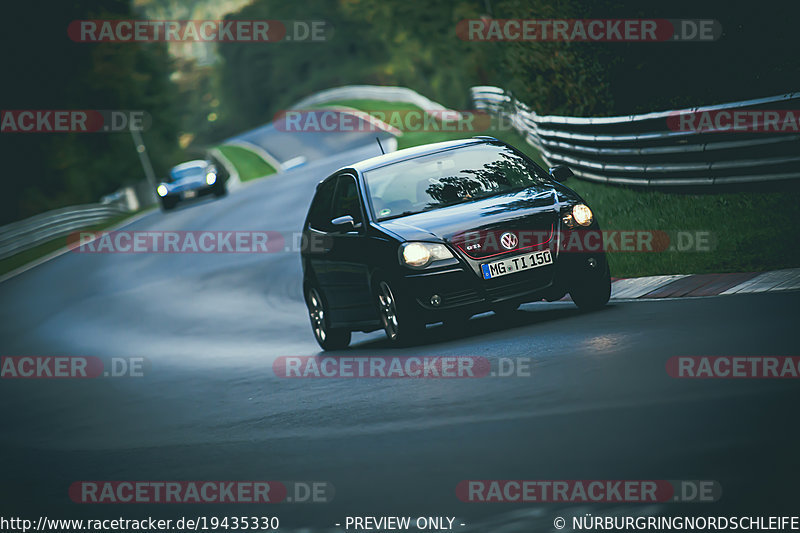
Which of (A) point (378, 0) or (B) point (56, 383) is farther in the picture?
(A) point (378, 0)

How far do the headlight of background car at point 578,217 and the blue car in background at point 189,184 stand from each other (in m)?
27.7

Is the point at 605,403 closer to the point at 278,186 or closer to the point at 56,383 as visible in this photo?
the point at 56,383

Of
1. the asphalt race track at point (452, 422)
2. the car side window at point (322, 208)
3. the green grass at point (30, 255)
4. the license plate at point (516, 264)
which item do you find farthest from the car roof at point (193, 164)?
the license plate at point (516, 264)

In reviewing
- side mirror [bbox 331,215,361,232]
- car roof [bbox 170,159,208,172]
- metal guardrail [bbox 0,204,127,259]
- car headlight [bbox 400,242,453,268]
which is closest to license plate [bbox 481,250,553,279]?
car headlight [bbox 400,242,453,268]

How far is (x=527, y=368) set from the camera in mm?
8219

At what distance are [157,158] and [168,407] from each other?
6941 cm

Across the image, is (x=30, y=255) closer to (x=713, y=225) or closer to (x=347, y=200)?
(x=347, y=200)

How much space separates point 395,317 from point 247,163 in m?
57.9

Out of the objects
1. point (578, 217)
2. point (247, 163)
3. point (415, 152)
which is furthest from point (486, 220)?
point (247, 163)

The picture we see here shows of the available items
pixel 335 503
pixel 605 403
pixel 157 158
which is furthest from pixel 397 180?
pixel 157 158

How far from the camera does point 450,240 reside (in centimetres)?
970

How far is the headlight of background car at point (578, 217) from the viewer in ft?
32.9

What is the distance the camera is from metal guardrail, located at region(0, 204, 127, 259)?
3769cm

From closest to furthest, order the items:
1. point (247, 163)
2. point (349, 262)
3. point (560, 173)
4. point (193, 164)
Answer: point (560, 173) → point (349, 262) → point (193, 164) → point (247, 163)
